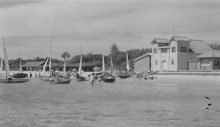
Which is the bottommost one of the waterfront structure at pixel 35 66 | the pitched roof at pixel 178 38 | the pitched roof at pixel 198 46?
the waterfront structure at pixel 35 66

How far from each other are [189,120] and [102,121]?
4.85 metres

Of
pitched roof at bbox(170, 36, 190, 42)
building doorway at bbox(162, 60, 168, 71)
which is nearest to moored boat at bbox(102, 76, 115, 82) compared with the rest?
building doorway at bbox(162, 60, 168, 71)

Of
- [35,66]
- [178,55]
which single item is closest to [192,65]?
[178,55]

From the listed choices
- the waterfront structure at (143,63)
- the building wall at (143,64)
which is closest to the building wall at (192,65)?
the waterfront structure at (143,63)

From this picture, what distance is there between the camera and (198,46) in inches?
3529

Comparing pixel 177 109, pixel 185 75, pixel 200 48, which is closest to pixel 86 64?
pixel 200 48

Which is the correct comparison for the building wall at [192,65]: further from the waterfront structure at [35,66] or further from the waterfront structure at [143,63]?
the waterfront structure at [35,66]

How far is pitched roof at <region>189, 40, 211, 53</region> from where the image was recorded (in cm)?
8682

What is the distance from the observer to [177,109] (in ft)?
84.1

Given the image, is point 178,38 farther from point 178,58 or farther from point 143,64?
point 143,64

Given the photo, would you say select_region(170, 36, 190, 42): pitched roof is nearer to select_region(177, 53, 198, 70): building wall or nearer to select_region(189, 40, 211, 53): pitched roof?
select_region(189, 40, 211, 53): pitched roof

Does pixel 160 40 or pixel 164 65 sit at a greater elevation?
pixel 160 40

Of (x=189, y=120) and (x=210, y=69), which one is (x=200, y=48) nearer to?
(x=210, y=69)

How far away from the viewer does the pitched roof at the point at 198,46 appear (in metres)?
86.8
